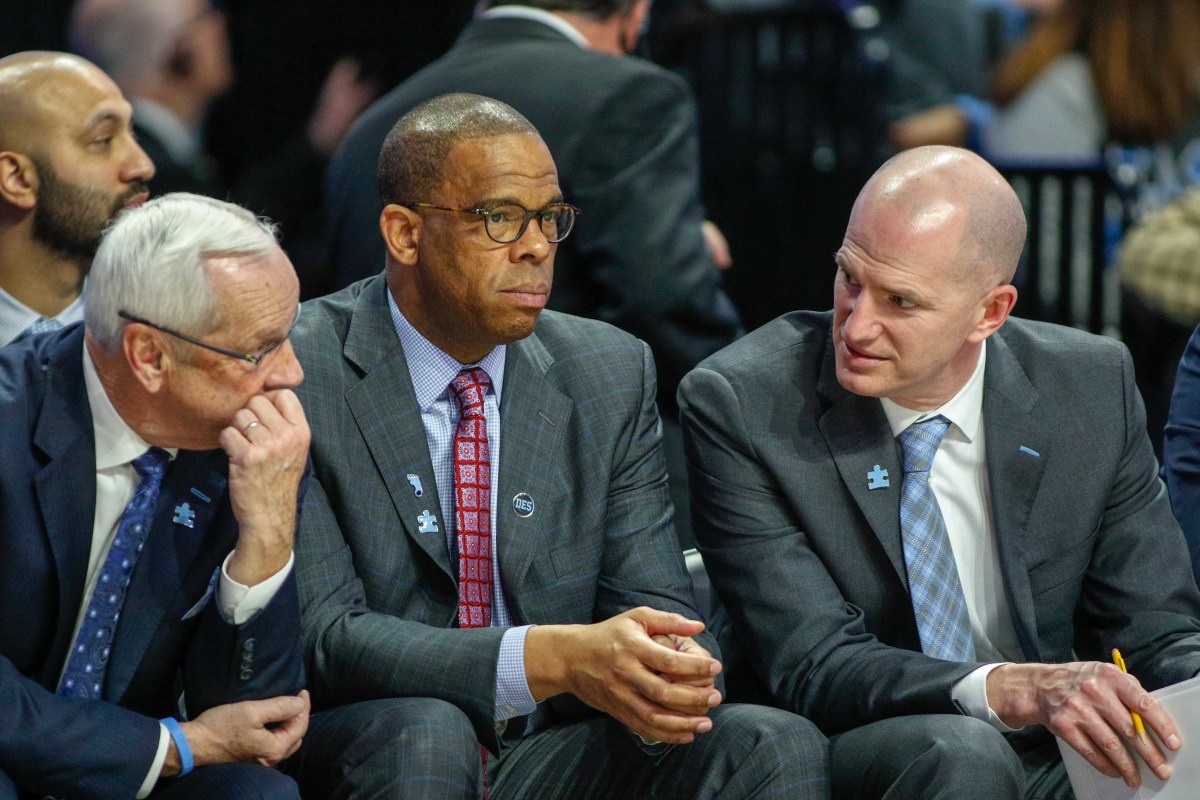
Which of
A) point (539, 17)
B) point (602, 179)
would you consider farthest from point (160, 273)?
point (539, 17)

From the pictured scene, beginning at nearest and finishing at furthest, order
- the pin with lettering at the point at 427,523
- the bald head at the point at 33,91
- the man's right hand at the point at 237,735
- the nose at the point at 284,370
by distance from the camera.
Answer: the man's right hand at the point at 237,735 < the nose at the point at 284,370 < the pin with lettering at the point at 427,523 < the bald head at the point at 33,91

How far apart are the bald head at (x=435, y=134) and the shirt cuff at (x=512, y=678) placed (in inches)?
36.7

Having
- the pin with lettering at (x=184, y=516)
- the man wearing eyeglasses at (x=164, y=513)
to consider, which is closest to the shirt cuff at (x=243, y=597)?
the man wearing eyeglasses at (x=164, y=513)

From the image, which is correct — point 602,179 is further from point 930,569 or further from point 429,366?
point 930,569

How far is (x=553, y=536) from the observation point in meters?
3.50

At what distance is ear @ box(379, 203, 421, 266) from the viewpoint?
3.64 meters

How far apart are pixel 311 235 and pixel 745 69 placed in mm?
1686

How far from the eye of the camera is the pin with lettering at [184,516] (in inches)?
124

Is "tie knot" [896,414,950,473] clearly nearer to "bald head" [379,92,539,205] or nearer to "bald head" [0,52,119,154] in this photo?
"bald head" [379,92,539,205]

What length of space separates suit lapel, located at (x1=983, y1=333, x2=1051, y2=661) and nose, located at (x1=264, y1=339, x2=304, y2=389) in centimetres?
136

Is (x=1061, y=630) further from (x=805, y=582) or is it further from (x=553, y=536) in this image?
(x=553, y=536)

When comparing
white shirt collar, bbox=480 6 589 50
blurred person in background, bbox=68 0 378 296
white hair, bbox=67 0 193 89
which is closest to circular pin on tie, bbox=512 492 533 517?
white shirt collar, bbox=480 6 589 50

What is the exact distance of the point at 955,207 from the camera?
3537mm

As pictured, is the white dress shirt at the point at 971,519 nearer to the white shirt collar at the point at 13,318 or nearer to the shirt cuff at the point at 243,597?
the shirt cuff at the point at 243,597
